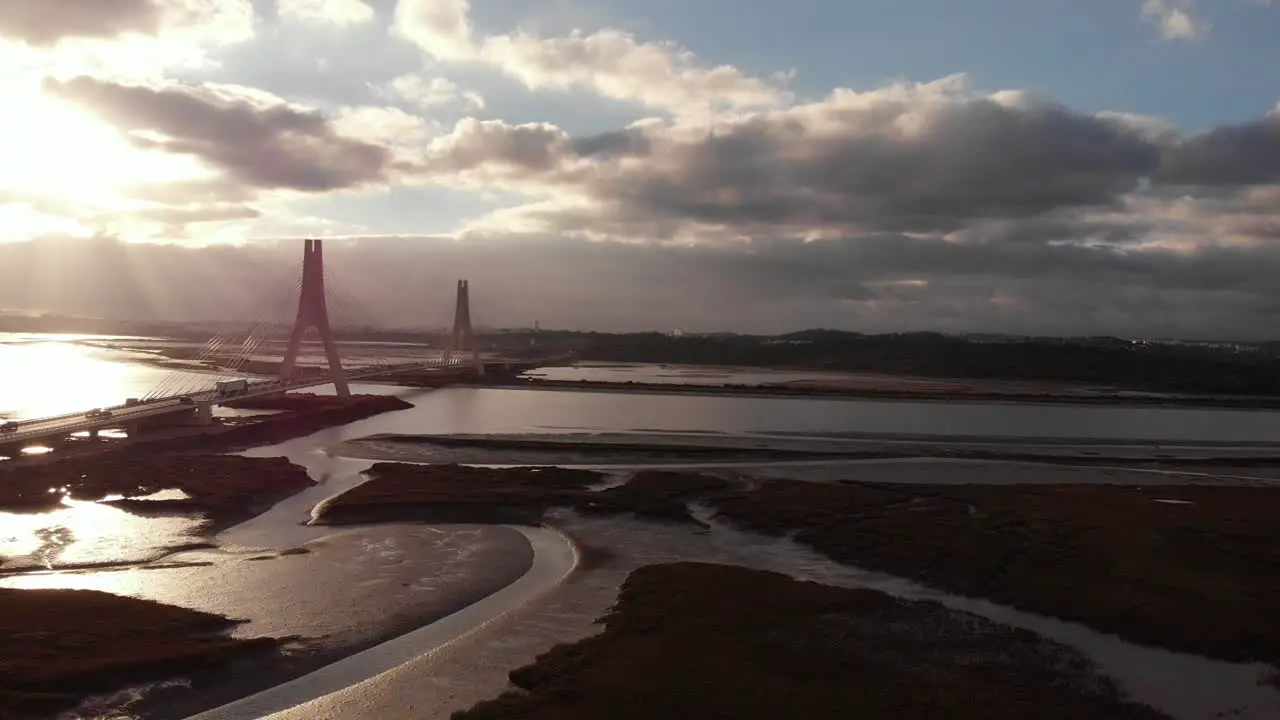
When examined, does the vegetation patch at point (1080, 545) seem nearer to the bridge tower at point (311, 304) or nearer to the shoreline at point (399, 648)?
the shoreline at point (399, 648)

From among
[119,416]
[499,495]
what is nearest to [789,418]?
[499,495]

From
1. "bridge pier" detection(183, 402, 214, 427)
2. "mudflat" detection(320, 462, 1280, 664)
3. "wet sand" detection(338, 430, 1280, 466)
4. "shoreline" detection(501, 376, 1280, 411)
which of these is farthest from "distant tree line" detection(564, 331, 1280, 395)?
"bridge pier" detection(183, 402, 214, 427)

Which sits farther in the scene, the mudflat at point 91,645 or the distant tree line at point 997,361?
the distant tree line at point 997,361

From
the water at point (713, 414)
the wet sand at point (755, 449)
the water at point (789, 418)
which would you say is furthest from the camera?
the water at point (713, 414)

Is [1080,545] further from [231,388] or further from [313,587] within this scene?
[231,388]

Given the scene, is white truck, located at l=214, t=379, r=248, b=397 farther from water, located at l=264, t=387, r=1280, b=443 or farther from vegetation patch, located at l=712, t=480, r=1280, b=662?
vegetation patch, located at l=712, t=480, r=1280, b=662

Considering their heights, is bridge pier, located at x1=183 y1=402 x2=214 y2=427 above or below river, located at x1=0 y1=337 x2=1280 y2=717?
above

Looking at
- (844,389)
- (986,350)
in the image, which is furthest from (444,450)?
(986,350)

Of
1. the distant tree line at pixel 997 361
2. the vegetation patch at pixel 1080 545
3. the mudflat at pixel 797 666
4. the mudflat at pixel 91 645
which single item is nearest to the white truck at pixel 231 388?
the vegetation patch at pixel 1080 545

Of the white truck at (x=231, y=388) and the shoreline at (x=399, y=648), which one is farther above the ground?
the white truck at (x=231, y=388)
